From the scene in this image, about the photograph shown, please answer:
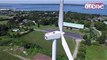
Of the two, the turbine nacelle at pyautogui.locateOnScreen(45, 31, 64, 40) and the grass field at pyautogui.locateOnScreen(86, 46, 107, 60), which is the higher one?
the turbine nacelle at pyautogui.locateOnScreen(45, 31, 64, 40)

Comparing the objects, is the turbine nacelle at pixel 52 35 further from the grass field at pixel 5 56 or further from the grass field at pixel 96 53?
the grass field at pixel 5 56

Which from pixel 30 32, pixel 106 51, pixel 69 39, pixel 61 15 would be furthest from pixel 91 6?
pixel 30 32

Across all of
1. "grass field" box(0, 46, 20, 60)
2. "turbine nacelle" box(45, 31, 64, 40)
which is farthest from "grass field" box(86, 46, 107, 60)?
"turbine nacelle" box(45, 31, 64, 40)

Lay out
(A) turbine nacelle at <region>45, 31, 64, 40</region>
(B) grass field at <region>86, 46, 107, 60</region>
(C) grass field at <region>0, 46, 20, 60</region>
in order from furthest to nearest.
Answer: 1. (C) grass field at <region>0, 46, 20, 60</region>
2. (B) grass field at <region>86, 46, 107, 60</region>
3. (A) turbine nacelle at <region>45, 31, 64, 40</region>

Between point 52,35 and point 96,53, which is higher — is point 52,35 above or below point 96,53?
above

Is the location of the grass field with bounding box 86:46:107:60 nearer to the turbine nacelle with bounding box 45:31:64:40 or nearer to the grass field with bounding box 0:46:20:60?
the grass field with bounding box 0:46:20:60

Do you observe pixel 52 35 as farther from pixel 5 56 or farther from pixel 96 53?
pixel 5 56

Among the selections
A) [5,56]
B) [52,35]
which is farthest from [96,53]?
[52,35]

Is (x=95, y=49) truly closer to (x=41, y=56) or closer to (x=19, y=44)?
(x=41, y=56)
